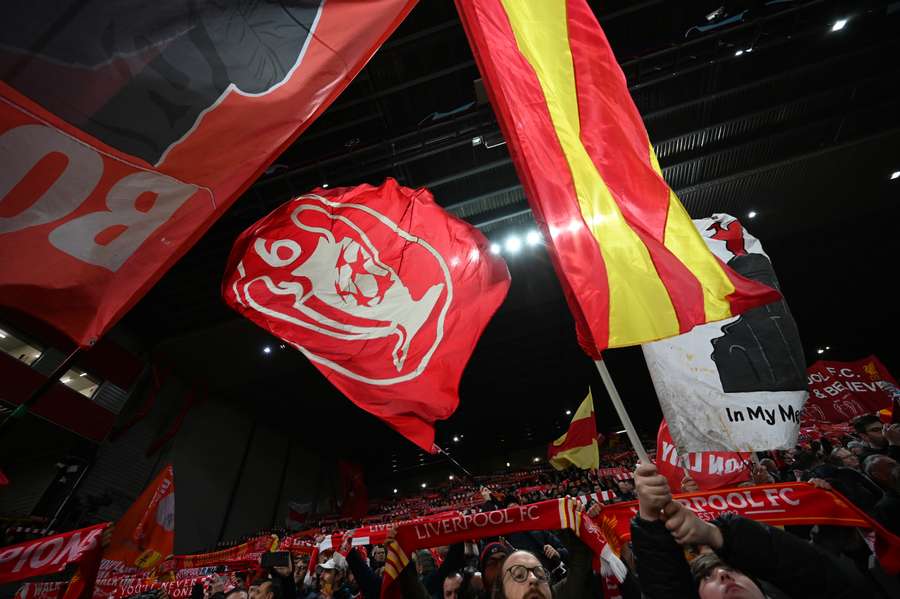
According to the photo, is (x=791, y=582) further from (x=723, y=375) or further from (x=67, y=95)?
(x=67, y=95)

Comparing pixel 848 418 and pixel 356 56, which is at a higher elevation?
pixel 848 418

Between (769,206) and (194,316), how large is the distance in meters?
14.6

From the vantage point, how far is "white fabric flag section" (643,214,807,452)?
8.95 feet

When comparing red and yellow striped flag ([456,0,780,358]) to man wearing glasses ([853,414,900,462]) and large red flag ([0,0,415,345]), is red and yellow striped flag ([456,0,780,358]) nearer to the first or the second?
large red flag ([0,0,415,345])

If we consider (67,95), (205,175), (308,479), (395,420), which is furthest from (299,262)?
(308,479)

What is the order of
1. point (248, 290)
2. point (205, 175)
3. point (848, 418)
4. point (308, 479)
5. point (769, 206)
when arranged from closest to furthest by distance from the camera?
point (205, 175)
point (248, 290)
point (848, 418)
point (769, 206)
point (308, 479)

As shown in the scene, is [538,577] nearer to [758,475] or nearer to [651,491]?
[651,491]

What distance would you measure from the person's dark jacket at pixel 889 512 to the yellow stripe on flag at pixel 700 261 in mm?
2299

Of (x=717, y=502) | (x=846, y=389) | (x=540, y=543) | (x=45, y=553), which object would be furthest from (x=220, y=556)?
(x=846, y=389)

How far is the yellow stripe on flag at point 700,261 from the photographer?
152cm

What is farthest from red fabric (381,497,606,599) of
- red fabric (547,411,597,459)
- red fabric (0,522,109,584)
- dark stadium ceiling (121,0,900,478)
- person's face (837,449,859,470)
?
dark stadium ceiling (121,0,900,478)

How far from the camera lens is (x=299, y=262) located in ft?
10.8

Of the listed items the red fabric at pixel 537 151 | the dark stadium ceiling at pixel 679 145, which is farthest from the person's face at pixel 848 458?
the dark stadium ceiling at pixel 679 145

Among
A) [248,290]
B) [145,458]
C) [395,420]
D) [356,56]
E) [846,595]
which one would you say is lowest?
[846,595]
